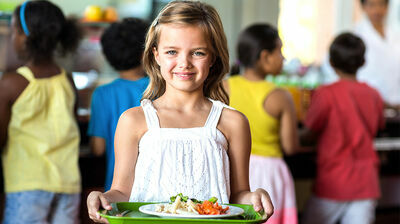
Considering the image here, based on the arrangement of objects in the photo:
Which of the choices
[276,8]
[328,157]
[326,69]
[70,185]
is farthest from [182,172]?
[276,8]

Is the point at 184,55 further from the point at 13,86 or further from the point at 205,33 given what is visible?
the point at 13,86

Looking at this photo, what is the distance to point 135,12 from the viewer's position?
499 centimetres

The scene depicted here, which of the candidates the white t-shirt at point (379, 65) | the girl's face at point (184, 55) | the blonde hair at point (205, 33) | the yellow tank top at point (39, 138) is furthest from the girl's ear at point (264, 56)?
the white t-shirt at point (379, 65)

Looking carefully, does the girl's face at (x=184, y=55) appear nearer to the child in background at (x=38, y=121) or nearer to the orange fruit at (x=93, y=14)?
the child in background at (x=38, y=121)

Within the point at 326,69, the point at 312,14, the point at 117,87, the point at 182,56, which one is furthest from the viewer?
the point at 312,14

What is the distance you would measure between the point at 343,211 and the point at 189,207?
2000mm

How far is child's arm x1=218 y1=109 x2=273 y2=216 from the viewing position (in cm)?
120

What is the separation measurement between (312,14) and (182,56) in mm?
4781

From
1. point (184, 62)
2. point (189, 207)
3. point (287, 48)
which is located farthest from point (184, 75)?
point (287, 48)

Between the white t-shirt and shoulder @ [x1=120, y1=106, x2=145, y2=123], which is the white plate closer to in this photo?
shoulder @ [x1=120, y1=106, x2=145, y2=123]

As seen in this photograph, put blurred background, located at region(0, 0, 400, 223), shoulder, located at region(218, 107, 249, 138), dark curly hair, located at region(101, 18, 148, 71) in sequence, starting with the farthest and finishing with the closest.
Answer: blurred background, located at region(0, 0, 400, 223), dark curly hair, located at region(101, 18, 148, 71), shoulder, located at region(218, 107, 249, 138)

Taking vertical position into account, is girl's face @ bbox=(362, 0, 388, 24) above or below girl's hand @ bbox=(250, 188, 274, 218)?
above

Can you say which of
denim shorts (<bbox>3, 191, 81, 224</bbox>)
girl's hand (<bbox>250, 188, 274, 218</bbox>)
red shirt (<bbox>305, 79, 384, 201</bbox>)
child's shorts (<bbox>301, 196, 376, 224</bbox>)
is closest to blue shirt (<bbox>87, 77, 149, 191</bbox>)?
denim shorts (<bbox>3, 191, 81, 224</bbox>)

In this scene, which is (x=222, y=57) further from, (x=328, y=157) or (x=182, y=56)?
(x=328, y=157)
